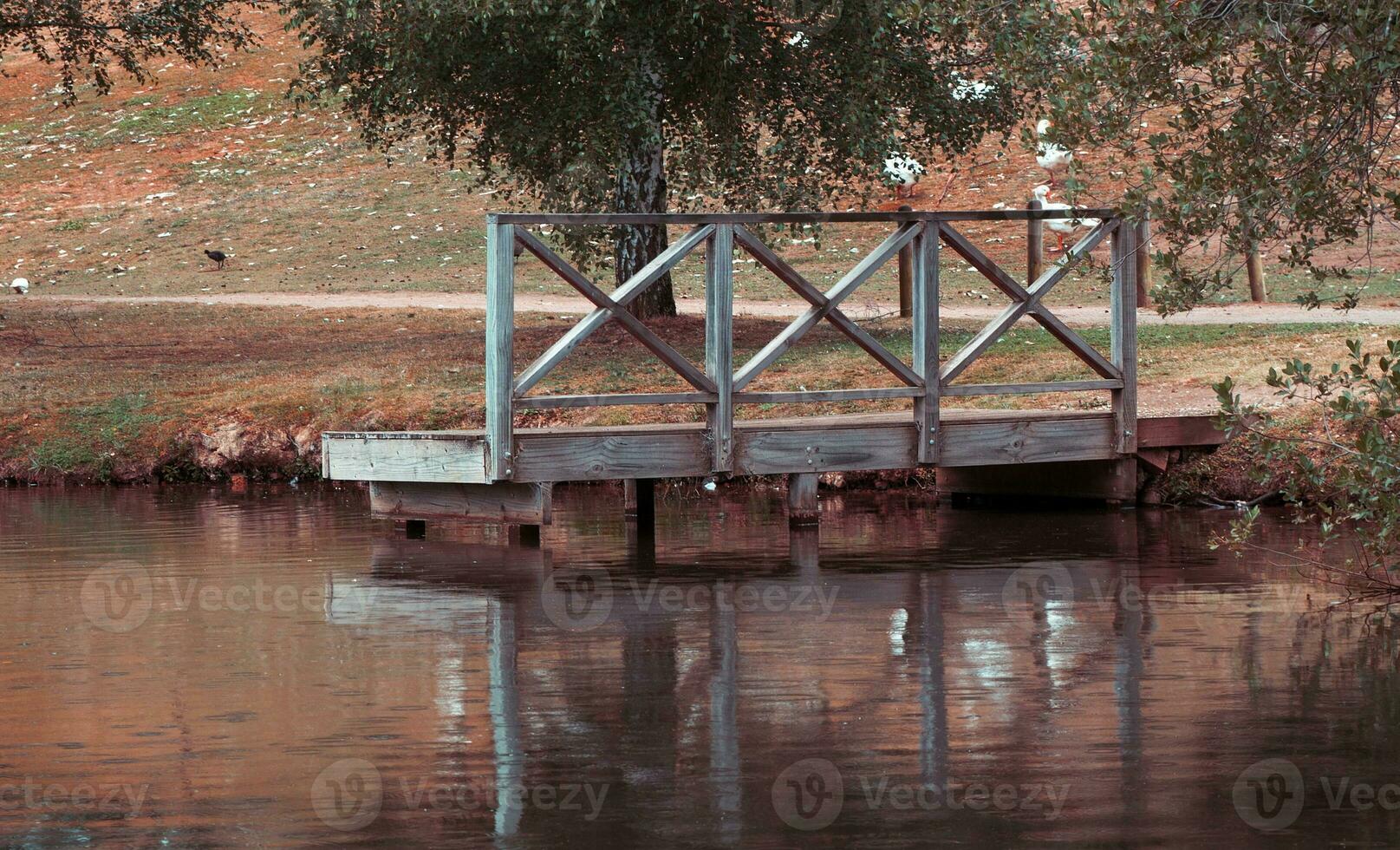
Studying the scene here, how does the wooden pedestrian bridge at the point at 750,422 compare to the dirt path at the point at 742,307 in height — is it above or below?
below

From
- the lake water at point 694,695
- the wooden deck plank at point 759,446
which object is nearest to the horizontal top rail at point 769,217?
the wooden deck plank at point 759,446

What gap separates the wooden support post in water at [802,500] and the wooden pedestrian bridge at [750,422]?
0.01 metres

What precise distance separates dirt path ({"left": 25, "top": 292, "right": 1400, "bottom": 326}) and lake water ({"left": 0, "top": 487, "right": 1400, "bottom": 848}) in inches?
398

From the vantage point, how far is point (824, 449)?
558 inches

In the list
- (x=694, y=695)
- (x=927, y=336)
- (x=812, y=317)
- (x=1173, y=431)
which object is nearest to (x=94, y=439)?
(x=812, y=317)

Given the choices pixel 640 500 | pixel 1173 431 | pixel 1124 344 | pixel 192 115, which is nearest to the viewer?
pixel 1124 344

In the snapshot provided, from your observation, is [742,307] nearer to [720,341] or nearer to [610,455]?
[720,341]

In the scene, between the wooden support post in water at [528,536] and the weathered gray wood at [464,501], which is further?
the wooden support post in water at [528,536]

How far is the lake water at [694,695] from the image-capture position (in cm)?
630

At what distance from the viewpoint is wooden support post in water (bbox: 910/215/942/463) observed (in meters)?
14.2

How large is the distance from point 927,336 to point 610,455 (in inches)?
102

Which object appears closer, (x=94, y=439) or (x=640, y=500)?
(x=640, y=500)

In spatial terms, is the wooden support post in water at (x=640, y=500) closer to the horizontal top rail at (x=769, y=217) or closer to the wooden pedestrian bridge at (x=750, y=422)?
the wooden pedestrian bridge at (x=750, y=422)

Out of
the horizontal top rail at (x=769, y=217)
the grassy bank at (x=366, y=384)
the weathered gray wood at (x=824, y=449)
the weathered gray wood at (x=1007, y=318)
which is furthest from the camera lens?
the grassy bank at (x=366, y=384)
